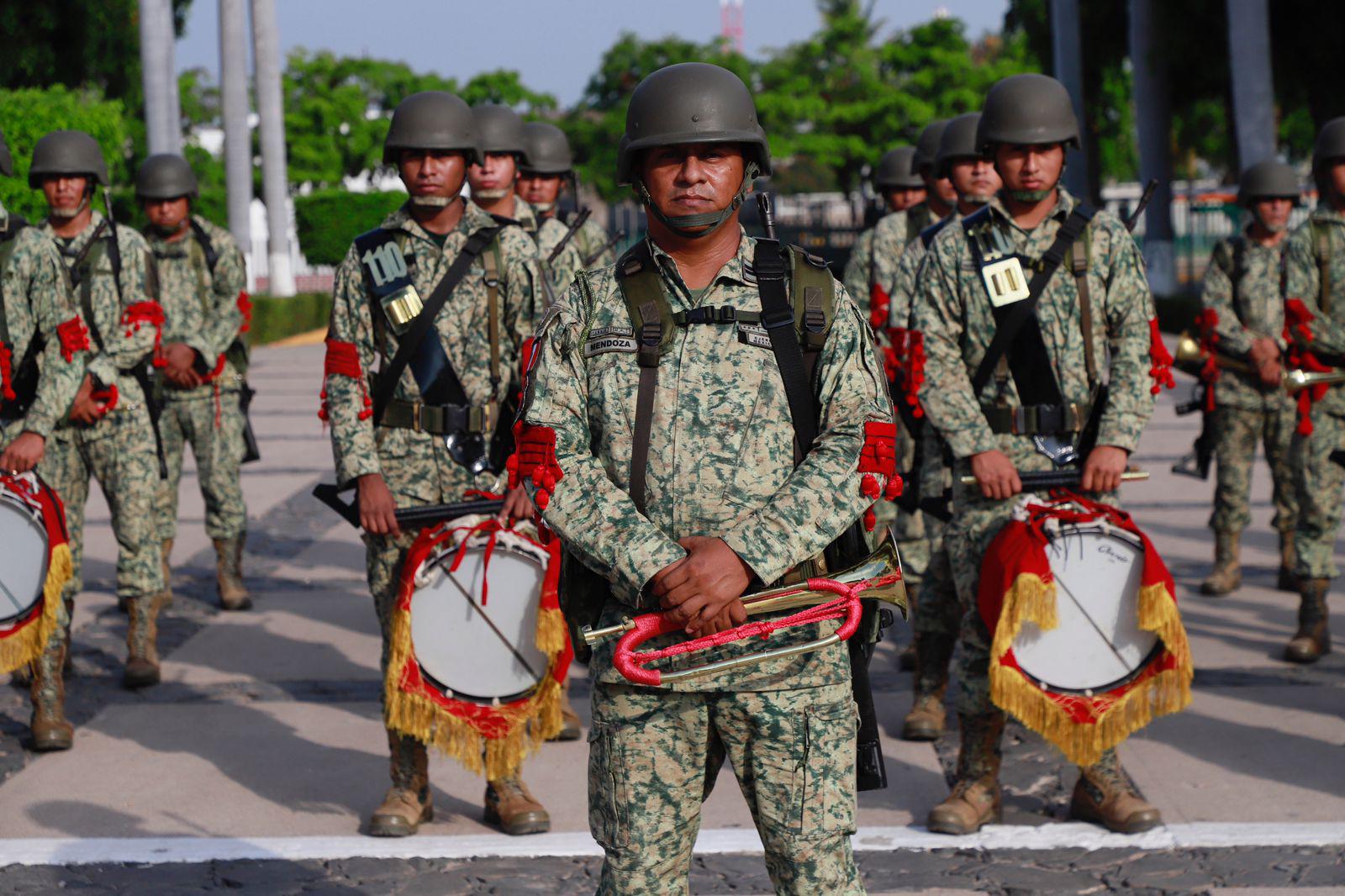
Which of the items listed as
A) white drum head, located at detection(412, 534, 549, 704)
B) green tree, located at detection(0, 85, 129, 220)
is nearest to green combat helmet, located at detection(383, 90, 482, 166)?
white drum head, located at detection(412, 534, 549, 704)

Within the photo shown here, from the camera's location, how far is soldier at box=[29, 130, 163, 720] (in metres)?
7.34

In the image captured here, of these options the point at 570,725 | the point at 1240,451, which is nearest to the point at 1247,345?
the point at 1240,451

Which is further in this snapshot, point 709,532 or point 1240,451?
point 1240,451

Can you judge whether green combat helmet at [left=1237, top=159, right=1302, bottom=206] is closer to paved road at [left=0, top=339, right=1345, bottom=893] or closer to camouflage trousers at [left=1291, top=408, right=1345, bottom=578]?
camouflage trousers at [left=1291, top=408, right=1345, bottom=578]

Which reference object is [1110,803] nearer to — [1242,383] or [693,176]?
[693,176]

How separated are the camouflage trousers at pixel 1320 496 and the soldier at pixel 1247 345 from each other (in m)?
1.12

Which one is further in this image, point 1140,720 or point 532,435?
point 1140,720

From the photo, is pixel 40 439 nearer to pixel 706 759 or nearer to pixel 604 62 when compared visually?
pixel 706 759

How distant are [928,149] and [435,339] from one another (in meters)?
4.49

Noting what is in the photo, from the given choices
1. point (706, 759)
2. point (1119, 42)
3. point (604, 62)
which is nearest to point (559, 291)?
point (706, 759)

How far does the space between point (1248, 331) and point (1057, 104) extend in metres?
3.83

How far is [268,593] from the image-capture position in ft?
31.9

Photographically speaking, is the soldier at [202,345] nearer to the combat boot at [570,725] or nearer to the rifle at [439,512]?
the combat boot at [570,725]

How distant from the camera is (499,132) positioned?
8.10 meters
